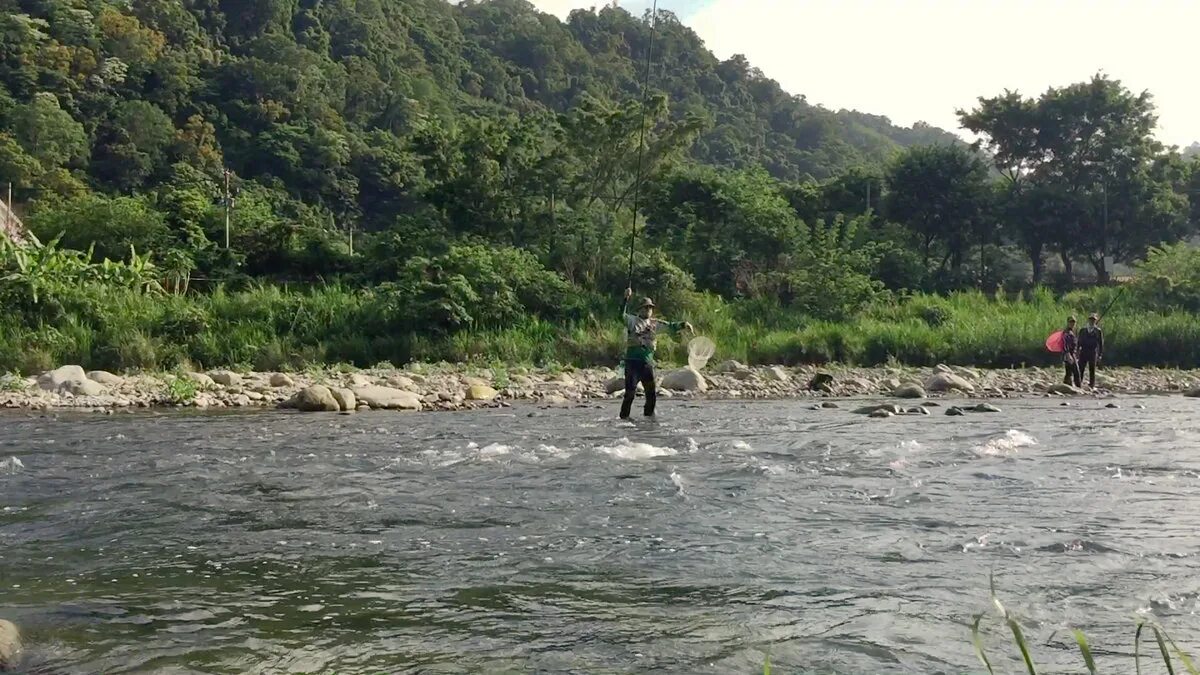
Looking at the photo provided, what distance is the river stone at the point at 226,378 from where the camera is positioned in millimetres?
18891

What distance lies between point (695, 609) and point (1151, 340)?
24.9 m

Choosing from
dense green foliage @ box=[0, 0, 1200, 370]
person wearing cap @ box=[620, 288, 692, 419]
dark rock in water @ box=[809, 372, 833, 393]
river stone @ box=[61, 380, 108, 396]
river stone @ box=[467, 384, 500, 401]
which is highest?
dense green foliage @ box=[0, 0, 1200, 370]

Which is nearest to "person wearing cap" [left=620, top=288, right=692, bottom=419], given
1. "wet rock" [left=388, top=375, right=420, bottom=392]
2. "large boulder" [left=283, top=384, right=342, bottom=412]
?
"large boulder" [left=283, top=384, right=342, bottom=412]

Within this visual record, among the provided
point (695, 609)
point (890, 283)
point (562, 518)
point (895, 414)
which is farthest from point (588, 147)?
point (695, 609)

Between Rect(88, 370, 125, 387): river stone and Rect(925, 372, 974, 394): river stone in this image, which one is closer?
Rect(88, 370, 125, 387): river stone

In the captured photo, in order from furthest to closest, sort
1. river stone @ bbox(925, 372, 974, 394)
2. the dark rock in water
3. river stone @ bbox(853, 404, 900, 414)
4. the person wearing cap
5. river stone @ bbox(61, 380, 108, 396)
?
the dark rock in water
river stone @ bbox(925, 372, 974, 394)
river stone @ bbox(61, 380, 108, 396)
river stone @ bbox(853, 404, 900, 414)
the person wearing cap

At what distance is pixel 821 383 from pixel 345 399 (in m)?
9.50

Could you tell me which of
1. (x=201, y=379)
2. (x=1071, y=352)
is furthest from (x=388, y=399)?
(x=1071, y=352)

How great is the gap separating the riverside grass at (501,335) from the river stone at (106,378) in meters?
1.65

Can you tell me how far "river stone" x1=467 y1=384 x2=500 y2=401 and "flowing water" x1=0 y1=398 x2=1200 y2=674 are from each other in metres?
6.45

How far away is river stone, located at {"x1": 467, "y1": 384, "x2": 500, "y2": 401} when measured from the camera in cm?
1802

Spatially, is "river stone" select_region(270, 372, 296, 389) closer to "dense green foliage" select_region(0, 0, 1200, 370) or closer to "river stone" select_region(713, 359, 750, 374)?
"dense green foliage" select_region(0, 0, 1200, 370)

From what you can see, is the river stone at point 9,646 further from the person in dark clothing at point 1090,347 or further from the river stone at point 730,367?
the person in dark clothing at point 1090,347

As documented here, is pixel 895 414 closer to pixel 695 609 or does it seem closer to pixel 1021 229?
pixel 695 609
